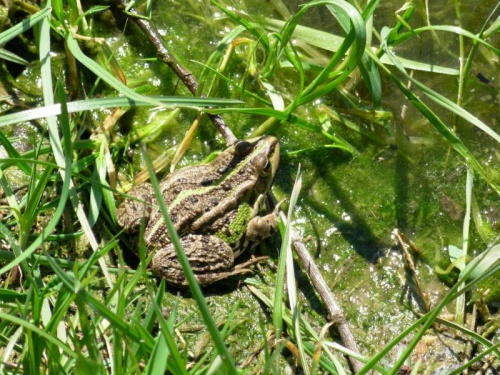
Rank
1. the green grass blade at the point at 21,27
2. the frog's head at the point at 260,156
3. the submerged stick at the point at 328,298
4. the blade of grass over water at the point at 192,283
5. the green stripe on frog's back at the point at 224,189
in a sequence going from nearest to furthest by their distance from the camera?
1. the blade of grass over water at the point at 192,283
2. the green grass blade at the point at 21,27
3. the submerged stick at the point at 328,298
4. the green stripe on frog's back at the point at 224,189
5. the frog's head at the point at 260,156

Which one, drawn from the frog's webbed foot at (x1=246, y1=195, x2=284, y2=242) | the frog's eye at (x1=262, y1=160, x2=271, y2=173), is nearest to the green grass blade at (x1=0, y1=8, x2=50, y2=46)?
the frog's eye at (x1=262, y1=160, x2=271, y2=173)

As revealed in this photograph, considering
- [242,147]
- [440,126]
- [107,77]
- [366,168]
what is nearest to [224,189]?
[242,147]

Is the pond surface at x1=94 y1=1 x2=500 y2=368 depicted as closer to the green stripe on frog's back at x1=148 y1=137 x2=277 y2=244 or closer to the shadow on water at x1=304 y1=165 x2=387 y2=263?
the shadow on water at x1=304 y1=165 x2=387 y2=263

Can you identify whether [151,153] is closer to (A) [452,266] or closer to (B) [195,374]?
(B) [195,374]

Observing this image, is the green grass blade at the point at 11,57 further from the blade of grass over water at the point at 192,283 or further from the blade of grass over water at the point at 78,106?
the blade of grass over water at the point at 192,283

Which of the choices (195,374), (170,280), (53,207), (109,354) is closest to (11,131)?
(53,207)

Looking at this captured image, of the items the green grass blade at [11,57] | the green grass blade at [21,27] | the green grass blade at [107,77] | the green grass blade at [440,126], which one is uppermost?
the green grass blade at [21,27]

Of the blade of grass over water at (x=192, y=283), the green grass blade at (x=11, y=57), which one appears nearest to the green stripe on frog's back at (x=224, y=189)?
the green grass blade at (x=11, y=57)
